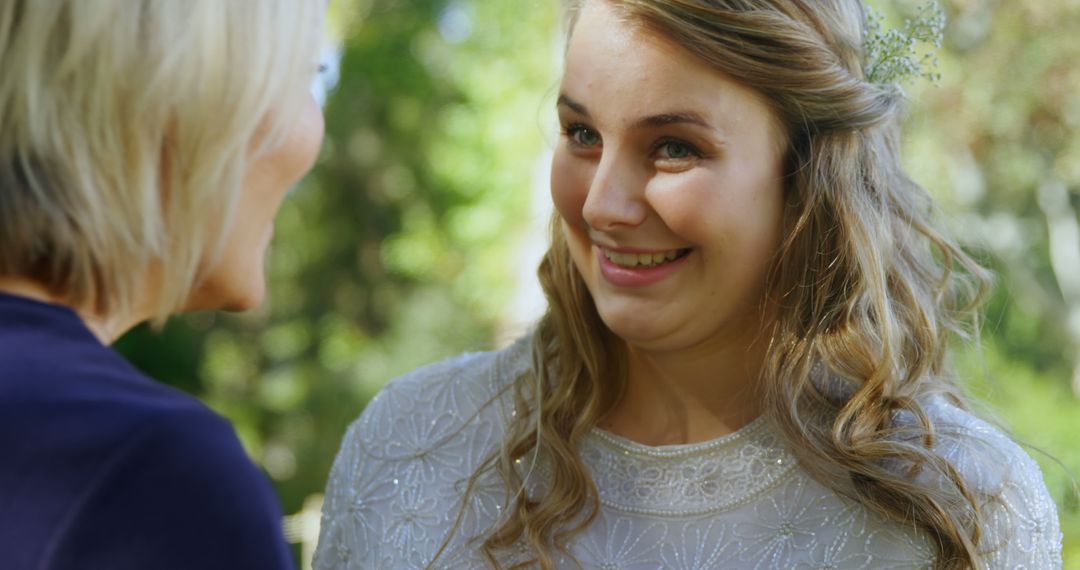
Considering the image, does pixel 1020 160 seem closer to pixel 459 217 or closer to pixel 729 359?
pixel 459 217

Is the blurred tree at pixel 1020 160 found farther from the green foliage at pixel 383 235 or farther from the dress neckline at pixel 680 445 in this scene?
the dress neckline at pixel 680 445

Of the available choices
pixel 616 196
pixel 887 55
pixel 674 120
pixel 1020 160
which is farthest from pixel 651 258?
pixel 1020 160

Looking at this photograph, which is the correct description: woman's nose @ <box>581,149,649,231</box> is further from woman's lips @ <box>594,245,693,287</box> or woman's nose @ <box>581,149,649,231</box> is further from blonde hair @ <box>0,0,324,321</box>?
blonde hair @ <box>0,0,324,321</box>

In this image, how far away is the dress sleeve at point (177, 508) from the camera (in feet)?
4.11

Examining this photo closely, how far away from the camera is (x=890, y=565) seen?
250cm

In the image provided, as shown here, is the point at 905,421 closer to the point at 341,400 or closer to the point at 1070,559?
the point at 1070,559

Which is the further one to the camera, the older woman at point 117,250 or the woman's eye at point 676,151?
the woman's eye at point 676,151

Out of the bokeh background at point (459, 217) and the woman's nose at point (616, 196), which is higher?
the woman's nose at point (616, 196)

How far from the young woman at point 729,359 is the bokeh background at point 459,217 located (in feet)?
2.30

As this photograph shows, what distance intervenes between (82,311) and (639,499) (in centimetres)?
155

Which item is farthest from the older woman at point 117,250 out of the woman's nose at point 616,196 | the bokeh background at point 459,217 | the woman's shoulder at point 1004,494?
the bokeh background at point 459,217

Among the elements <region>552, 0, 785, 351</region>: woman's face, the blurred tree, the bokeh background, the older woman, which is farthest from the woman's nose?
the blurred tree

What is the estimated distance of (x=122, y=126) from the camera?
1.35m

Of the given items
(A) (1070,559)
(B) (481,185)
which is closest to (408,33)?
(B) (481,185)
